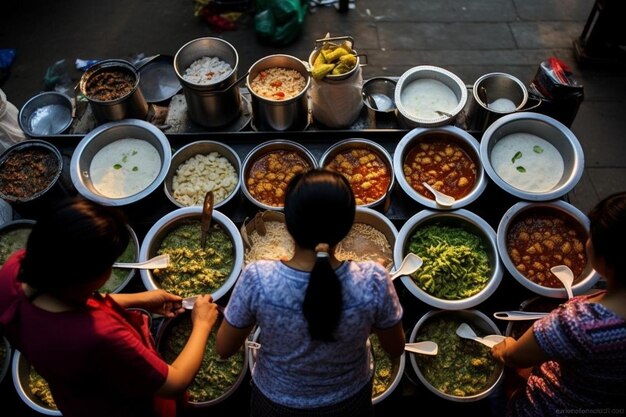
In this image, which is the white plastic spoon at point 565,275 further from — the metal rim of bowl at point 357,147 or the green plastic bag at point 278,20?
the green plastic bag at point 278,20

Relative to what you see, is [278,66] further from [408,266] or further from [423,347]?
[423,347]

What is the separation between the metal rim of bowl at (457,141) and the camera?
3.23m

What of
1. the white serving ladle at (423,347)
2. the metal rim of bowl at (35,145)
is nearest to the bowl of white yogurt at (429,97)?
the white serving ladle at (423,347)

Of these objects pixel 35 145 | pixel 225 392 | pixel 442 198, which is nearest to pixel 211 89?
pixel 35 145

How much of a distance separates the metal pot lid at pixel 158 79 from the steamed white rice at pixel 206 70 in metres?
0.42

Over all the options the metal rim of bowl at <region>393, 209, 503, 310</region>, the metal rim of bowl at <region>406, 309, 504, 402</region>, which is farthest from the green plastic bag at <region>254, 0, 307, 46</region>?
the metal rim of bowl at <region>406, 309, 504, 402</region>

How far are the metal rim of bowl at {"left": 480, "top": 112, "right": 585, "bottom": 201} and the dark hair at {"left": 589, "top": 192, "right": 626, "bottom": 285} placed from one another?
128 cm

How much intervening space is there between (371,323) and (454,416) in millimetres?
1582

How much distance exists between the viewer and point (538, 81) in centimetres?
374

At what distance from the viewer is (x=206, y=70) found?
12.6ft

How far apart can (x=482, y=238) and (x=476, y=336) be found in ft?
2.21

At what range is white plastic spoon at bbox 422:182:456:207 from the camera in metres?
3.20

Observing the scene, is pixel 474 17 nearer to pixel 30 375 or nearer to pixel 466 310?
pixel 466 310

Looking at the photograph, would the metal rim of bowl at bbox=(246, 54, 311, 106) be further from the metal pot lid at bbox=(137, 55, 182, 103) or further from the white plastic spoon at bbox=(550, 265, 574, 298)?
the white plastic spoon at bbox=(550, 265, 574, 298)
